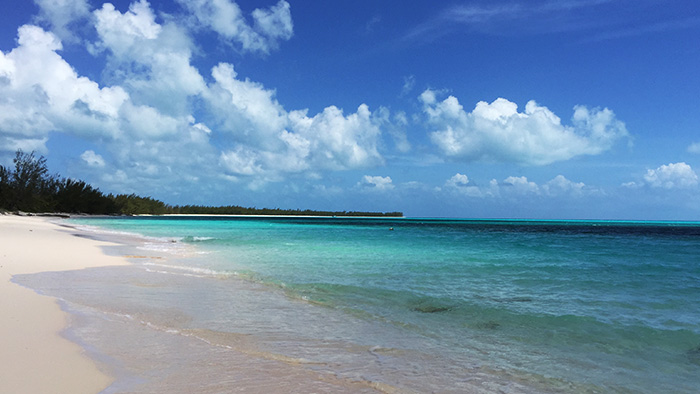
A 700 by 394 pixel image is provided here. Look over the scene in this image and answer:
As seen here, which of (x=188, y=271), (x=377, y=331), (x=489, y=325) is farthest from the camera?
(x=188, y=271)

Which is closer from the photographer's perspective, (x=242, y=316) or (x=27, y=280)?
(x=242, y=316)

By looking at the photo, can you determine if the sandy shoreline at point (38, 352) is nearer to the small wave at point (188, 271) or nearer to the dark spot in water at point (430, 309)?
the small wave at point (188, 271)

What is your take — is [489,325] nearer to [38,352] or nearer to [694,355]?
[694,355]

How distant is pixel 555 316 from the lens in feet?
27.9

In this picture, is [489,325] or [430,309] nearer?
[489,325]

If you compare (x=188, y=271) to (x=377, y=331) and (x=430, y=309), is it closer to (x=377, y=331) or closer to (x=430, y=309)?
(x=430, y=309)

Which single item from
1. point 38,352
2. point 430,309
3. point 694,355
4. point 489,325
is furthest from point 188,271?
point 694,355

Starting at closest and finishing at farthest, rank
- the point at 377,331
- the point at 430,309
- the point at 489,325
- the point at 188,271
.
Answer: the point at 377,331, the point at 489,325, the point at 430,309, the point at 188,271

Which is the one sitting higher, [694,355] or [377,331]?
[377,331]

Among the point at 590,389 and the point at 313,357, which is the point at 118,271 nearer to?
the point at 313,357

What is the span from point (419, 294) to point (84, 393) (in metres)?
7.99

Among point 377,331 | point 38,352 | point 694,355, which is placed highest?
point 38,352

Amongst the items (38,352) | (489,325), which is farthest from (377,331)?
(38,352)

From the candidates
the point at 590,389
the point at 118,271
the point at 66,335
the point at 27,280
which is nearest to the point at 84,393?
the point at 66,335
